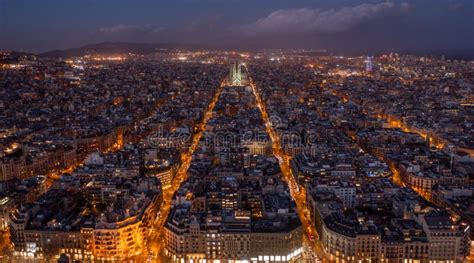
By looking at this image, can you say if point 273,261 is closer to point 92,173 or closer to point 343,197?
point 343,197

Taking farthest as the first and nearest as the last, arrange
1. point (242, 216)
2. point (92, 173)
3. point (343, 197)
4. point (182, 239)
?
point (92, 173) < point (343, 197) < point (242, 216) < point (182, 239)

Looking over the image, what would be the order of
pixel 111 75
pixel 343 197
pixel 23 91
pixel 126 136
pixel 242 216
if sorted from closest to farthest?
pixel 242 216, pixel 343 197, pixel 126 136, pixel 23 91, pixel 111 75

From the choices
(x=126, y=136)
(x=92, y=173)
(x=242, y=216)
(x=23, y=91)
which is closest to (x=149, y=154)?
(x=92, y=173)

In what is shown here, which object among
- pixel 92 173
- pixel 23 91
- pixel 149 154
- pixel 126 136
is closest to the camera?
pixel 92 173

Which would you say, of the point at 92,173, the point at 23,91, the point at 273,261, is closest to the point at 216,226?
the point at 273,261

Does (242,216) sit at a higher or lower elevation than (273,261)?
higher

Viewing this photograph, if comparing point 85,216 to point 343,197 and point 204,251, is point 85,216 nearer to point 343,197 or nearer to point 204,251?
point 204,251

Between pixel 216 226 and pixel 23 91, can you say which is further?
pixel 23 91

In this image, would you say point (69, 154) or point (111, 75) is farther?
point (111, 75)

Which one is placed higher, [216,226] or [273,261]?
[216,226]
